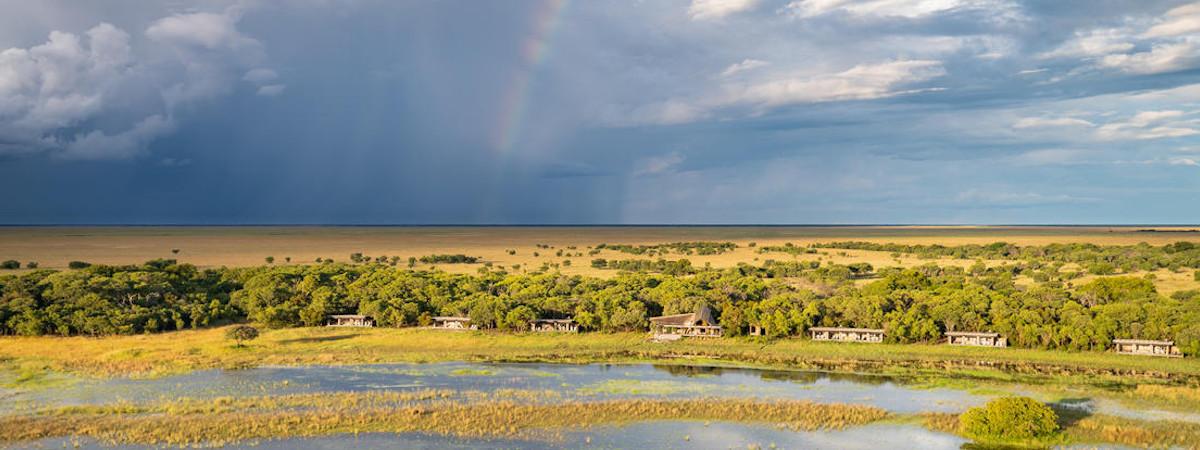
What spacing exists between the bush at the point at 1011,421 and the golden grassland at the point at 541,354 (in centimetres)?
1100

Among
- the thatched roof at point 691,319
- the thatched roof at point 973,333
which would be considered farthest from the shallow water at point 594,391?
the thatched roof at point 973,333

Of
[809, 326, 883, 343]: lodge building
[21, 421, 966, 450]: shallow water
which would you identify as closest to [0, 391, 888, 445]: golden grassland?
[21, 421, 966, 450]: shallow water

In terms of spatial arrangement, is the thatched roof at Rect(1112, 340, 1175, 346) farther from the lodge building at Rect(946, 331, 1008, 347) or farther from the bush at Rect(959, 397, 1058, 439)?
the bush at Rect(959, 397, 1058, 439)

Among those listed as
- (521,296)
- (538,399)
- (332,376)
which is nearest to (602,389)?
(538,399)

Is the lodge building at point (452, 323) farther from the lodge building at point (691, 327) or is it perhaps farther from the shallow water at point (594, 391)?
the lodge building at point (691, 327)

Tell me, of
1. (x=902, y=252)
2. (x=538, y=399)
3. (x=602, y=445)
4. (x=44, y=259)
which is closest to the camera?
(x=602, y=445)

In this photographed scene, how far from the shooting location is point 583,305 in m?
62.3

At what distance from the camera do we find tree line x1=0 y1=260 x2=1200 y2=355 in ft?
172

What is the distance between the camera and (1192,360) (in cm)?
4700

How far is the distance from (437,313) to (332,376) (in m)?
18.5

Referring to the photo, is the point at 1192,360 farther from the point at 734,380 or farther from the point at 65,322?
the point at 65,322

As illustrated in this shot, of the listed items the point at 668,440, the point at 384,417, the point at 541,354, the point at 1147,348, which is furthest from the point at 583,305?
the point at 1147,348

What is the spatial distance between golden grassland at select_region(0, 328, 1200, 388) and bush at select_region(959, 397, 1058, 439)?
1100 centimetres

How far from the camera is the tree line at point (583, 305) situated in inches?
2069
